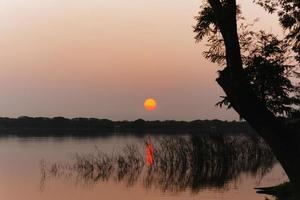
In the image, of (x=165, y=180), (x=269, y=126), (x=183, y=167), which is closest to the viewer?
(x=269, y=126)

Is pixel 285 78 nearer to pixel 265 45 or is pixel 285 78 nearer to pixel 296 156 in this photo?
pixel 265 45

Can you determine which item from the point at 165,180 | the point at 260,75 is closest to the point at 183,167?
the point at 165,180

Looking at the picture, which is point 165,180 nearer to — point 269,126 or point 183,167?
point 183,167

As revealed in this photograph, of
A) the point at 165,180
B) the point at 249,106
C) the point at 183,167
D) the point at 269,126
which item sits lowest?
the point at 165,180

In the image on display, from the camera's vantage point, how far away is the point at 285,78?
623 inches

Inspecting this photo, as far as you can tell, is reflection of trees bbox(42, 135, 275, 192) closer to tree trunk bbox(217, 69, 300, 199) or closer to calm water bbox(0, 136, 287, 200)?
calm water bbox(0, 136, 287, 200)

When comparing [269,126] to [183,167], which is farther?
[183,167]

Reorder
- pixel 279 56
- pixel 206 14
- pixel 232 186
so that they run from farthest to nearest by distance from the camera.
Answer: pixel 232 186 < pixel 279 56 < pixel 206 14

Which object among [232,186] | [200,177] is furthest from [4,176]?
[232,186]

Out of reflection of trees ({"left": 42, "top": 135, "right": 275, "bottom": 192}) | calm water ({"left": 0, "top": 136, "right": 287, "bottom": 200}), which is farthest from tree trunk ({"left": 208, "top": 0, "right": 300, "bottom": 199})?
reflection of trees ({"left": 42, "top": 135, "right": 275, "bottom": 192})

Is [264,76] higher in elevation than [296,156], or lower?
higher

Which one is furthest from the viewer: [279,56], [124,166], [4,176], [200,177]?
[4,176]

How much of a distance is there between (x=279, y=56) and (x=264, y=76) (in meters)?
0.86

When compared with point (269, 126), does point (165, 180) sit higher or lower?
lower
